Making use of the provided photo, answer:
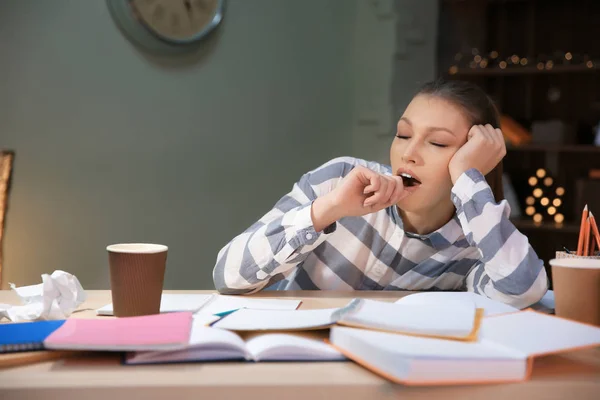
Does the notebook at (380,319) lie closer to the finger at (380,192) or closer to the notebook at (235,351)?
the notebook at (235,351)

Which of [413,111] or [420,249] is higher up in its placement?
[413,111]

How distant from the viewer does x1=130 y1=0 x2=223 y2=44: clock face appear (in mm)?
3107

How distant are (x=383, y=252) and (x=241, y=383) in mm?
811

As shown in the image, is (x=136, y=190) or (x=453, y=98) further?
(x=136, y=190)

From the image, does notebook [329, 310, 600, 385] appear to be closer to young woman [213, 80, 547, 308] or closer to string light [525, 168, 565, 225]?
young woman [213, 80, 547, 308]

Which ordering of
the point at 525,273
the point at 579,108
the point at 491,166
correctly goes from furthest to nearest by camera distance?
1. the point at 579,108
2. the point at 491,166
3. the point at 525,273

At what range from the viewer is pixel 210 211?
3.30 metres

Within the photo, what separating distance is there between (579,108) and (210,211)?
2.07 metres

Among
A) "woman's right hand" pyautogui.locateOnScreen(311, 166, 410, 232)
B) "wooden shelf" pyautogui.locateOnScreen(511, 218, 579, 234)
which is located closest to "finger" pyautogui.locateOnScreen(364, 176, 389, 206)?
"woman's right hand" pyautogui.locateOnScreen(311, 166, 410, 232)

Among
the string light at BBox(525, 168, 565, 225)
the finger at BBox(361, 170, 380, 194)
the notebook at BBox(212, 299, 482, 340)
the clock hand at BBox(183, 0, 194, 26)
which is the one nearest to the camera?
the notebook at BBox(212, 299, 482, 340)

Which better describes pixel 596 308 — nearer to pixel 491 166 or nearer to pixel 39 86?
pixel 491 166

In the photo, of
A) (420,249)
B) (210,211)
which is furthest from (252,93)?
(420,249)

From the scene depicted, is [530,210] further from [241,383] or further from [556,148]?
[241,383]

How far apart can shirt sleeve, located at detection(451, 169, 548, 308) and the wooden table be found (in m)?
0.37
